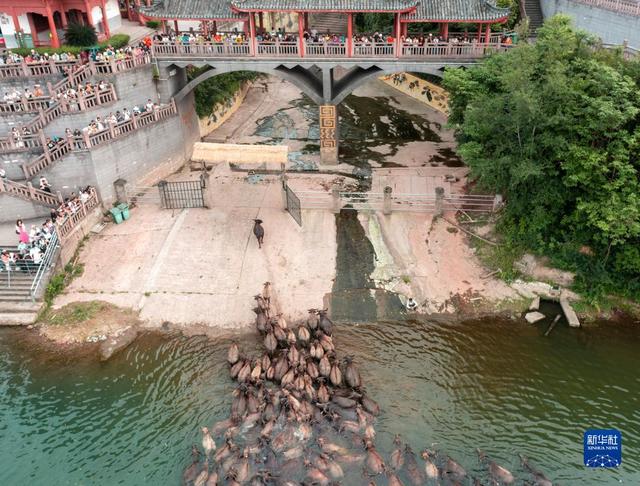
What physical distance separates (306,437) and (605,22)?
1115 inches

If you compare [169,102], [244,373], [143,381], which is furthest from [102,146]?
[244,373]

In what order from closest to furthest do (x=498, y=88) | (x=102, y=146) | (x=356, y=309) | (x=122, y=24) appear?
(x=356, y=309) < (x=498, y=88) < (x=102, y=146) < (x=122, y=24)

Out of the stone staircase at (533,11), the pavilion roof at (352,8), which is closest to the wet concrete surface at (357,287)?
the pavilion roof at (352,8)

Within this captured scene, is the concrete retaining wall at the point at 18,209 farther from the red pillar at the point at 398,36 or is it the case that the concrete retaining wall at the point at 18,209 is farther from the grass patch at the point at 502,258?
the grass patch at the point at 502,258

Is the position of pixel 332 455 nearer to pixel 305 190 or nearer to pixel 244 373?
pixel 244 373

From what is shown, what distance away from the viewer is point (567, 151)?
82.3 feet

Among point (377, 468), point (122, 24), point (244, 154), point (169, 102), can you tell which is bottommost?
point (377, 468)

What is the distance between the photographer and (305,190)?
34.4 metres

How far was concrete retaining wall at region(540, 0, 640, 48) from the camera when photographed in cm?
2944

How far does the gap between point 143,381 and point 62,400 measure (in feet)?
10.4

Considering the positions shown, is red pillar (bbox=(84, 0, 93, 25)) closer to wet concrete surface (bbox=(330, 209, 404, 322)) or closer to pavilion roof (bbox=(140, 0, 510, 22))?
pavilion roof (bbox=(140, 0, 510, 22))

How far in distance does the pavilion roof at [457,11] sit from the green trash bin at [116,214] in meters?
20.1

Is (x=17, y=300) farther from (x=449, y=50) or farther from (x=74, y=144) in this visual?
(x=449, y=50)

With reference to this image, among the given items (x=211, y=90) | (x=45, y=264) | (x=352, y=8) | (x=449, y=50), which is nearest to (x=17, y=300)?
(x=45, y=264)
